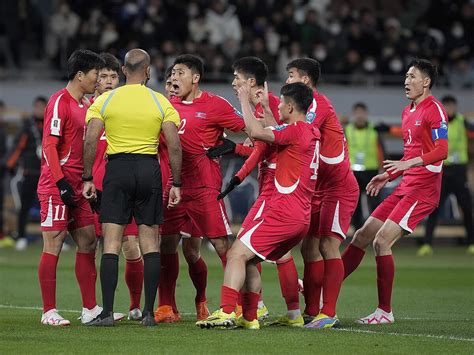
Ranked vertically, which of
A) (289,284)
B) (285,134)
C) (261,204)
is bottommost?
(289,284)

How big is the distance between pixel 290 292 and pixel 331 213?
0.90 metres

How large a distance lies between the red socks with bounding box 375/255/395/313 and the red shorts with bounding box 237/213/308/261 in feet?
4.87

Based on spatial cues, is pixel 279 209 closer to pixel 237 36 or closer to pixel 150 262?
pixel 150 262

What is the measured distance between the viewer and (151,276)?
9953mm

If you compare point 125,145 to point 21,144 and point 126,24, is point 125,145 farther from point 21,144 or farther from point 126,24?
point 126,24

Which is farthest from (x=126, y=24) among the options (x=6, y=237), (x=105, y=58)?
(x=105, y=58)

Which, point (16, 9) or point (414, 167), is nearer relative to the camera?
point (414, 167)

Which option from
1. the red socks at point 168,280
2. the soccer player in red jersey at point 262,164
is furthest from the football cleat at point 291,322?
the red socks at point 168,280

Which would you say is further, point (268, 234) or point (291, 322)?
point (291, 322)

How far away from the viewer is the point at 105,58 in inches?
439

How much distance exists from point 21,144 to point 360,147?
19.2ft

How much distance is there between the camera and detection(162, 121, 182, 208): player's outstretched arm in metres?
10.0

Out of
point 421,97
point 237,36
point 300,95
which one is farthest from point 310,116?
point 237,36

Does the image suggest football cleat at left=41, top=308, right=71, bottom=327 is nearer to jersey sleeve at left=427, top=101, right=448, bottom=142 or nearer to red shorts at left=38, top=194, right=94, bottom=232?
red shorts at left=38, top=194, right=94, bottom=232
